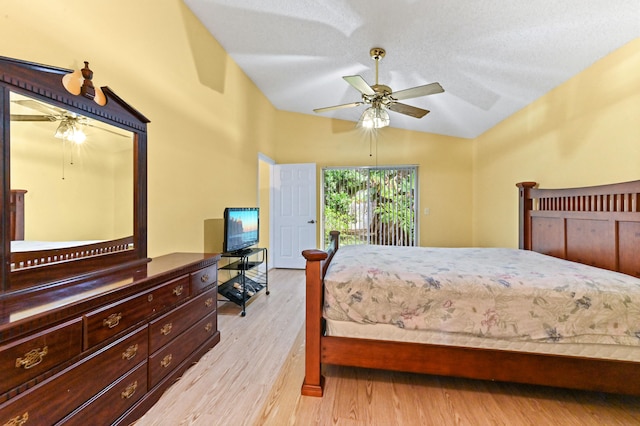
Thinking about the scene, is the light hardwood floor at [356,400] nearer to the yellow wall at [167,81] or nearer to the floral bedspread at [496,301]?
the floral bedspread at [496,301]

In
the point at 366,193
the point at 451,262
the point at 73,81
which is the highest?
the point at 73,81

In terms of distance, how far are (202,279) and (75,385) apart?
40.0 inches

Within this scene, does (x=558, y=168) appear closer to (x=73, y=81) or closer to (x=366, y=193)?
(x=366, y=193)

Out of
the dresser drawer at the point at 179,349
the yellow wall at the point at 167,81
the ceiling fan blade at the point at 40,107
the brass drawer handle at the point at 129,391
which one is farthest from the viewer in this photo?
the dresser drawer at the point at 179,349

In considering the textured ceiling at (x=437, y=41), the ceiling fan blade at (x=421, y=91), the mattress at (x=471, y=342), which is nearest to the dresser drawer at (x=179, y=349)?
the mattress at (x=471, y=342)

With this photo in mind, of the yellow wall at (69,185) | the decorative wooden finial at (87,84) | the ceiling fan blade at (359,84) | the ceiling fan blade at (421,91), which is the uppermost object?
the ceiling fan blade at (359,84)

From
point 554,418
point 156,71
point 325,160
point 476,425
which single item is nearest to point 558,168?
point 554,418

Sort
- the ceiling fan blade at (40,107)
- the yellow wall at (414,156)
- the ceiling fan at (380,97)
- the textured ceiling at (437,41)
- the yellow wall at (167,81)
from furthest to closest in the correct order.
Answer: the yellow wall at (414,156) < the ceiling fan at (380,97) < the textured ceiling at (437,41) < the yellow wall at (167,81) < the ceiling fan blade at (40,107)

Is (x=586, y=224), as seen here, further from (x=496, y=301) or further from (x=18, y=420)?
(x=18, y=420)

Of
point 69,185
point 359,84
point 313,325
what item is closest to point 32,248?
point 69,185

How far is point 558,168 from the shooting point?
274 cm

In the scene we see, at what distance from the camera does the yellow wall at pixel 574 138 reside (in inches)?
79.7

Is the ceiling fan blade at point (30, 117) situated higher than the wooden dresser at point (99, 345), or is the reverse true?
the ceiling fan blade at point (30, 117)

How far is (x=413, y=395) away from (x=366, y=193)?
3880 mm
